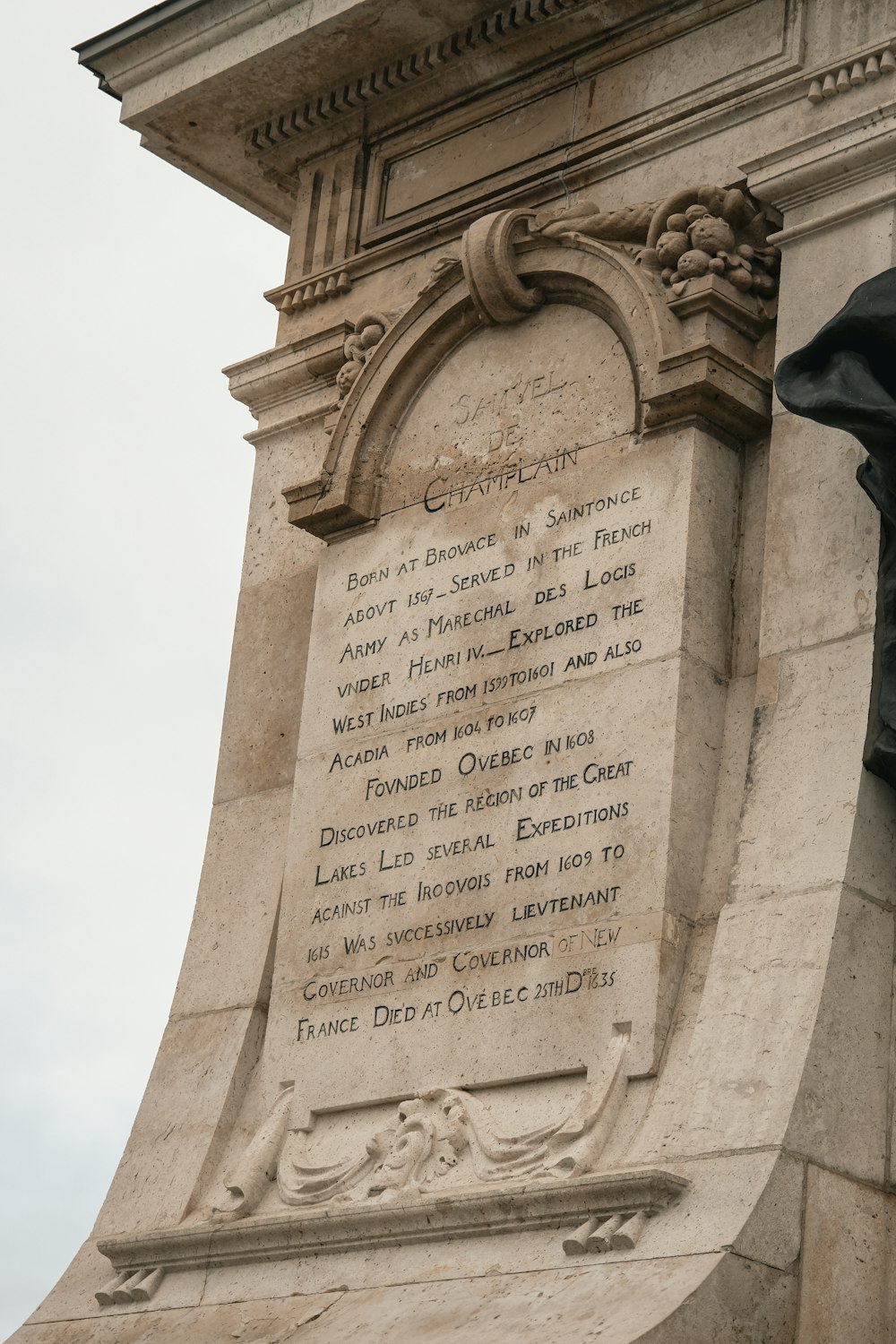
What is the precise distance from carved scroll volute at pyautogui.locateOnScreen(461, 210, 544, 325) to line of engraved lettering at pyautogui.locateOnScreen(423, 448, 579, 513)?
85cm

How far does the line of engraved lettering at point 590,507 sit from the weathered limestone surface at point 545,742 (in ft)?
0.07

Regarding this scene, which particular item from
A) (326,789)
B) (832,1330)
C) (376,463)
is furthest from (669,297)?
(832,1330)

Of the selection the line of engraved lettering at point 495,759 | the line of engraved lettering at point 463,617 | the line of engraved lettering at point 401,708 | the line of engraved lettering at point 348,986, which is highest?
the line of engraved lettering at point 463,617

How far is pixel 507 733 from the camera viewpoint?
10484 millimetres

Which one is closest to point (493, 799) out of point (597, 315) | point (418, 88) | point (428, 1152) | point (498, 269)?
point (428, 1152)

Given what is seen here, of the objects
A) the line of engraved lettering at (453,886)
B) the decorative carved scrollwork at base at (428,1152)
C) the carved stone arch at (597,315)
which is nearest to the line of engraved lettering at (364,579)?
the carved stone arch at (597,315)

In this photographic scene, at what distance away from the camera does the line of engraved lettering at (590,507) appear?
10477mm

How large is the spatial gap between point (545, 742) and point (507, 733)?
24 cm

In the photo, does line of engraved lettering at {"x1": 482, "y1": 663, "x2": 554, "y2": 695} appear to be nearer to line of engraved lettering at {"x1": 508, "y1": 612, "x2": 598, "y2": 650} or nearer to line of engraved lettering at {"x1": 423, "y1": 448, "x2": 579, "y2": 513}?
line of engraved lettering at {"x1": 508, "y1": 612, "x2": 598, "y2": 650}

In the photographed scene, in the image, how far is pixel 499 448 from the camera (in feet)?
36.9

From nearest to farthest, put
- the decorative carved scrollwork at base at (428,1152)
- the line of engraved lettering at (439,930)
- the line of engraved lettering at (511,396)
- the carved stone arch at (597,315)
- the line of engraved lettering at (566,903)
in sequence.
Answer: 1. the decorative carved scrollwork at base at (428,1152)
2. the line of engraved lettering at (566,903)
3. the line of engraved lettering at (439,930)
4. the carved stone arch at (597,315)
5. the line of engraved lettering at (511,396)

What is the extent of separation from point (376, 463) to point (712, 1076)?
13.1 feet

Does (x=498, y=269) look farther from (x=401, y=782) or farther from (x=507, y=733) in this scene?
(x=401, y=782)

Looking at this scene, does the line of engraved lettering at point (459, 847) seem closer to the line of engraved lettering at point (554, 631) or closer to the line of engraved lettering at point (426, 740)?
the line of engraved lettering at point (426, 740)
